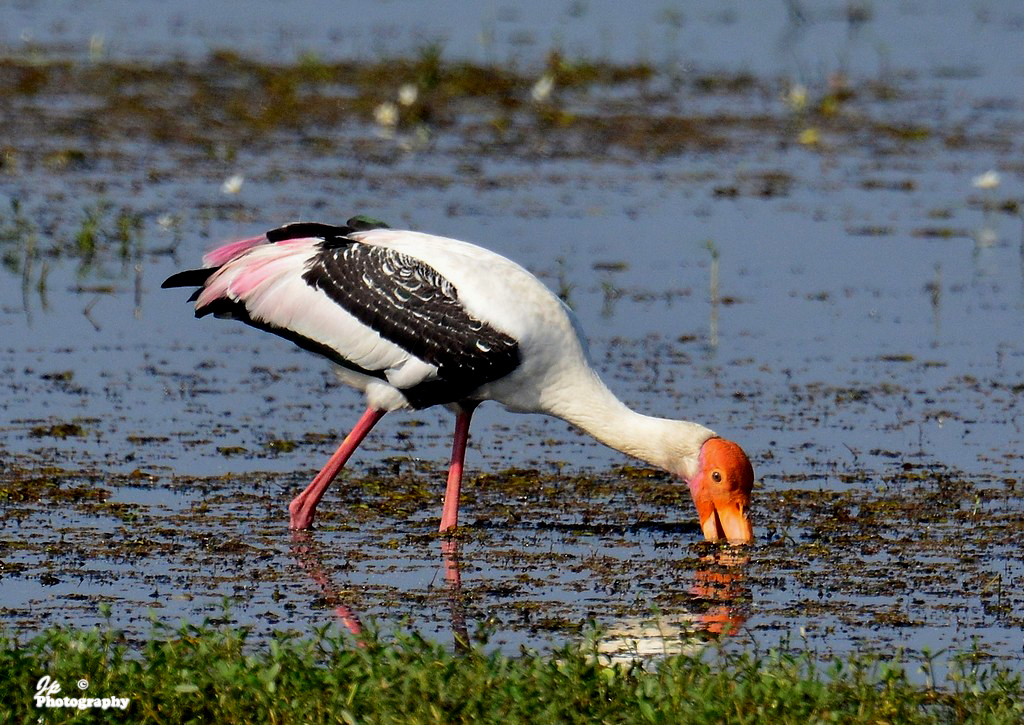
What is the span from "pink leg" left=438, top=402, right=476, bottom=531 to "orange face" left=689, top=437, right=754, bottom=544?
2.83ft

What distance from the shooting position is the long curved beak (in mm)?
7625

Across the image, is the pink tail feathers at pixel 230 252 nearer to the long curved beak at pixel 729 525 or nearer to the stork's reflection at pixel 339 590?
the stork's reflection at pixel 339 590

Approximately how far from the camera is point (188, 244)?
1280 centimetres

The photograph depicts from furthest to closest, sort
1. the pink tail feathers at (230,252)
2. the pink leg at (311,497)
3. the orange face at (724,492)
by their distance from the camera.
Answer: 1. the pink tail feathers at (230,252)
2. the pink leg at (311,497)
3. the orange face at (724,492)

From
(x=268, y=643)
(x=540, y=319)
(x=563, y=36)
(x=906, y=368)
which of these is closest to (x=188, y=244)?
(x=906, y=368)

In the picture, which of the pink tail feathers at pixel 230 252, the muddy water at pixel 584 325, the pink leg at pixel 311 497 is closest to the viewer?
the muddy water at pixel 584 325

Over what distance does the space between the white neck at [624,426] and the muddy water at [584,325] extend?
310 millimetres

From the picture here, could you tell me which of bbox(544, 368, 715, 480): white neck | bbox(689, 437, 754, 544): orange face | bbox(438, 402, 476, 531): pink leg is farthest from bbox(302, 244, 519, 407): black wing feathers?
bbox(689, 437, 754, 544): orange face

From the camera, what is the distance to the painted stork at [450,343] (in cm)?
769

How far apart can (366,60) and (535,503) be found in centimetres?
1198

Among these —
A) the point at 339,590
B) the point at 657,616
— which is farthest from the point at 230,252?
the point at 657,616

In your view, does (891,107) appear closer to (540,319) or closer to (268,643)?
(540,319)

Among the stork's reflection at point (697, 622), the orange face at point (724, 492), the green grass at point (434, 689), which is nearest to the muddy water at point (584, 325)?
the stork's reflection at point (697, 622)

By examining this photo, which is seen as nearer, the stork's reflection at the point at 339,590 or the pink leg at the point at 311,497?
the stork's reflection at the point at 339,590
